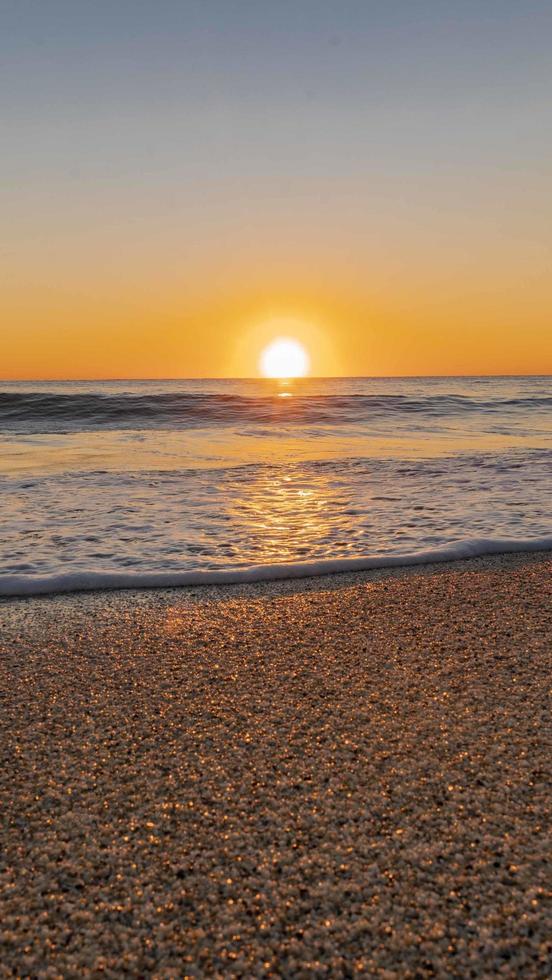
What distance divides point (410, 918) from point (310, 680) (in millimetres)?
1111

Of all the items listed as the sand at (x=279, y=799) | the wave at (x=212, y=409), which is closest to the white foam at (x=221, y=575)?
the sand at (x=279, y=799)

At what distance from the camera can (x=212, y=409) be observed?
21.4 meters

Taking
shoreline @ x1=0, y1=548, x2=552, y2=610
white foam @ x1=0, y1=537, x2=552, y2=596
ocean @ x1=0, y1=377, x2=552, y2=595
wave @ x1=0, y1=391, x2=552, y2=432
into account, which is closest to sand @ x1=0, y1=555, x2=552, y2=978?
shoreline @ x1=0, y1=548, x2=552, y2=610

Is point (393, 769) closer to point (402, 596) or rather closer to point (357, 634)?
point (357, 634)

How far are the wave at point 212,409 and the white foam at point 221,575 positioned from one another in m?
14.0

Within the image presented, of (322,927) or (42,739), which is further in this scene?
(42,739)

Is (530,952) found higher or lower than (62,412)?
lower

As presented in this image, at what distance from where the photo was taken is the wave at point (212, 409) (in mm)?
18953

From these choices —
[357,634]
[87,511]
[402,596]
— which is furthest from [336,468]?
[357,634]

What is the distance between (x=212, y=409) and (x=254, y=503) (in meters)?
15.5

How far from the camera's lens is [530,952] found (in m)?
1.25

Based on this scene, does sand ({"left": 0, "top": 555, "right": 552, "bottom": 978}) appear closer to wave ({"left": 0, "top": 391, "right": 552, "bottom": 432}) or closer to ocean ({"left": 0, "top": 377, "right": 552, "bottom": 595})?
ocean ({"left": 0, "top": 377, "right": 552, "bottom": 595})

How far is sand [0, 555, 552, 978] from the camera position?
1.28 m

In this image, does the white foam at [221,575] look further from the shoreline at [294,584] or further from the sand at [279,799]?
the sand at [279,799]
